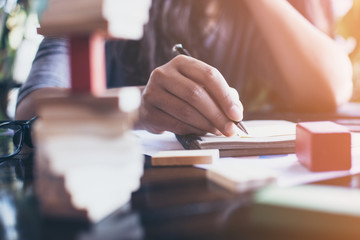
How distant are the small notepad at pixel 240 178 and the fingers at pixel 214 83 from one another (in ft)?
0.66

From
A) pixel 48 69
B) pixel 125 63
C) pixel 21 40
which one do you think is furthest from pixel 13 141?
pixel 21 40

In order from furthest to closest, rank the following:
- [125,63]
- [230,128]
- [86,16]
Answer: [125,63] < [230,128] < [86,16]

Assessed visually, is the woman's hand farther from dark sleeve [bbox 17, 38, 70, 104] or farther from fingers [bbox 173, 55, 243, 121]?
dark sleeve [bbox 17, 38, 70, 104]

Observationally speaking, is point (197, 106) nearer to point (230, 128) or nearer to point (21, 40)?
point (230, 128)

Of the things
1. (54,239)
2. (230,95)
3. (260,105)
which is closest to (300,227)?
(54,239)

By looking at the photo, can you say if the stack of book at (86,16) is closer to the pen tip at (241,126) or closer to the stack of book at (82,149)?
the stack of book at (82,149)

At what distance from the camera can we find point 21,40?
242cm

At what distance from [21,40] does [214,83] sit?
2158 mm

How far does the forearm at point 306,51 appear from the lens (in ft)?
4.12

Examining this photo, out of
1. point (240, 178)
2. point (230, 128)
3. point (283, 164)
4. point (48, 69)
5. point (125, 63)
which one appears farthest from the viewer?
point (125, 63)

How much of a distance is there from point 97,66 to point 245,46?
4.60 feet

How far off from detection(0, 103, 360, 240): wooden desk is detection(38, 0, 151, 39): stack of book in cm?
17

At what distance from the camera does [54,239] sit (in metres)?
0.29

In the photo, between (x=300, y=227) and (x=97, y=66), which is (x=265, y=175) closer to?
(x=300, y=227)
